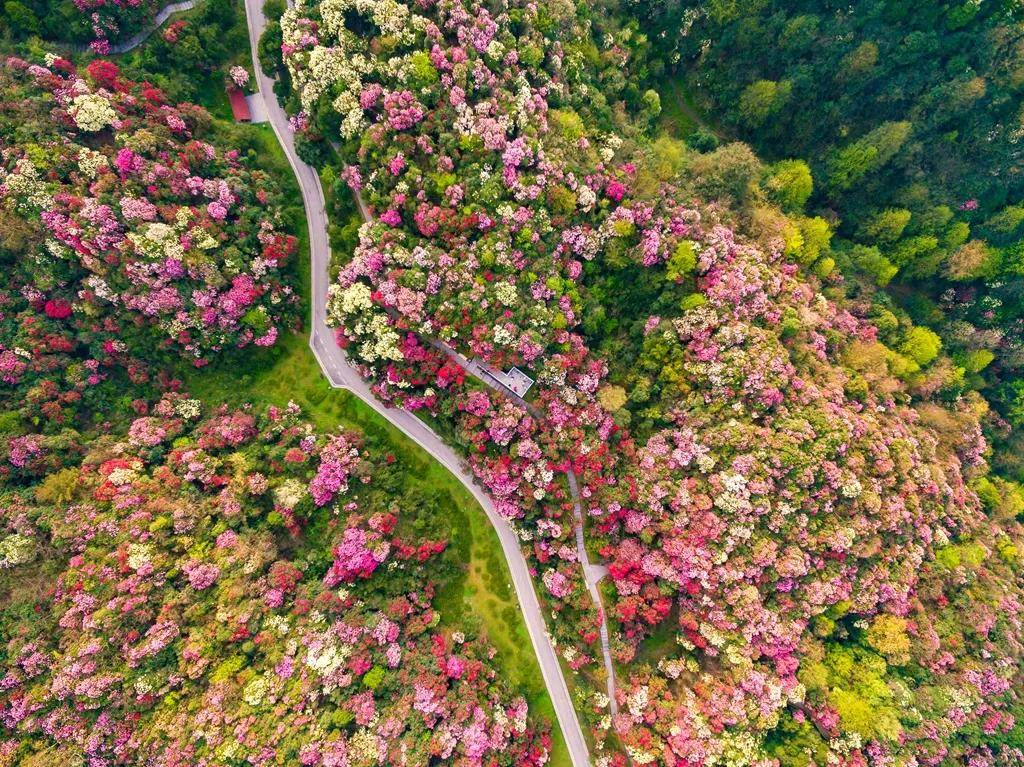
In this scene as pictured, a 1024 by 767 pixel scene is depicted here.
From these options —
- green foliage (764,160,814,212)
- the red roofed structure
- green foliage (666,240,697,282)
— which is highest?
green foliage (764,160,814,212)

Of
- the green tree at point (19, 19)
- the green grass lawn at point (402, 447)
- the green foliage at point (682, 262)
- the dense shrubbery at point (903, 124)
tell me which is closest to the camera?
the green tree at point (19, 19)

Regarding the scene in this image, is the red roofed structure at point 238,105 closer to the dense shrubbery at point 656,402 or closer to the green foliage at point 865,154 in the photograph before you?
the dense shrubbery at point 656,402

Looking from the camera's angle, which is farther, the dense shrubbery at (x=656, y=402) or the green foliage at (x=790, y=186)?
the green foliage at (x=790, y=186)

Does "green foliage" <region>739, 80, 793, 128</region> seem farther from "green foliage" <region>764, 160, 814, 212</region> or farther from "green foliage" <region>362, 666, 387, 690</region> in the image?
"green foliage" <region>362, 666, 387, 690</region>

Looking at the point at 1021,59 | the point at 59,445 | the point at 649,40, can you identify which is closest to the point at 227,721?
the point at 59,445

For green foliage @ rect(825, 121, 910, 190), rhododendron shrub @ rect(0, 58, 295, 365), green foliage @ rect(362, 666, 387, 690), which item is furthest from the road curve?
green foliage @ rect(825, 121, 910, 190)

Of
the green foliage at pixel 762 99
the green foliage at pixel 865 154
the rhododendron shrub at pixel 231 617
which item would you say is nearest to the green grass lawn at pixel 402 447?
the rhododendron shrub at pixel 231 617

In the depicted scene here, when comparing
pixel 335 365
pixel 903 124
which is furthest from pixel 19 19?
pixel 903 124
